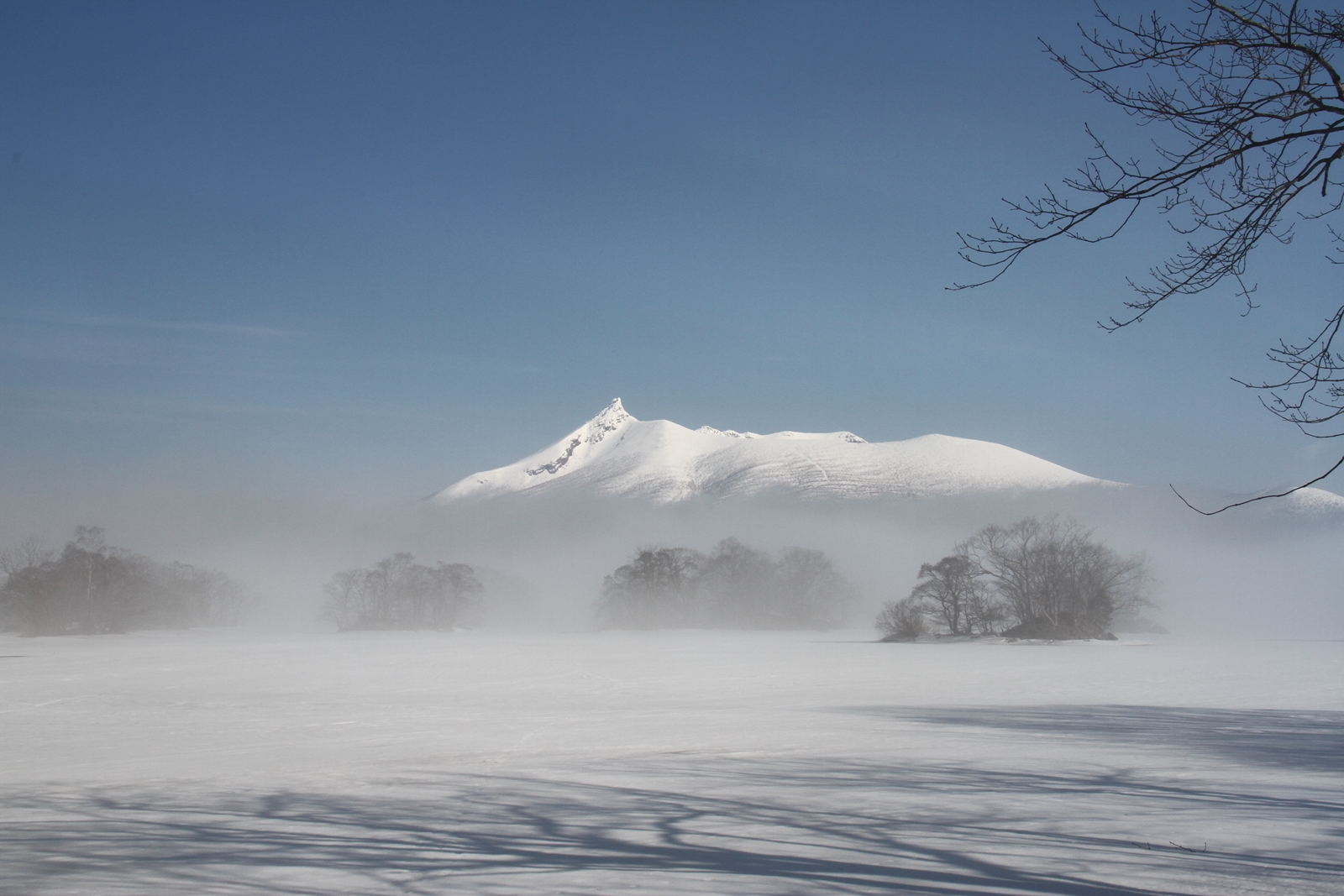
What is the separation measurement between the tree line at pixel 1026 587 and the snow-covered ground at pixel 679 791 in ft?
91.4

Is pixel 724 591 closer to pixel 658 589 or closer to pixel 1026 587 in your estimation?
pixel 658 589

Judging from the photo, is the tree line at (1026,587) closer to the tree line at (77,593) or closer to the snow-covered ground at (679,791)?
the snow-covered ground at (679,791)

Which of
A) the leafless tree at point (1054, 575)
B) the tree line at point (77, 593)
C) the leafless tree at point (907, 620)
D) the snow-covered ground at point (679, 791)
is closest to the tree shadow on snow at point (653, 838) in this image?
the snow-covered ground at point (679, 791)

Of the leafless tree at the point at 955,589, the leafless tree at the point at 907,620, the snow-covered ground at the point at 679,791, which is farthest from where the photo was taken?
the leafless tree at the point at 907,620

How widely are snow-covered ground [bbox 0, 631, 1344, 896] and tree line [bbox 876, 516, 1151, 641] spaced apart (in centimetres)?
2787

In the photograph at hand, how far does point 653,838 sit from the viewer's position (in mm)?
6422

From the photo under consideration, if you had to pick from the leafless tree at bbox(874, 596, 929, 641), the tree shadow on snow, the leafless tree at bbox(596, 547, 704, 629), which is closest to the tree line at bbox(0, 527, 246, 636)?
the leafless tree at bbox(596, 547, 704, 629)

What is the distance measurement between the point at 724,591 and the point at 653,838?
78552 mm

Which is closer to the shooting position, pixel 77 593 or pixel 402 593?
pixel 77 593

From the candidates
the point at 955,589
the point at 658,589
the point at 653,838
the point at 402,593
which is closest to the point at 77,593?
the point at 402,593

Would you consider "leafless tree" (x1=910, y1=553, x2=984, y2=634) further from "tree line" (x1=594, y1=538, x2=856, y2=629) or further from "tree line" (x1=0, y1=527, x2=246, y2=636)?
"tree line" (x1=0, y1=527, x2=246, y2=636)

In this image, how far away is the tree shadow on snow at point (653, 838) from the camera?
5.29 m

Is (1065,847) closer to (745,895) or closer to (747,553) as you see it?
(745,895)

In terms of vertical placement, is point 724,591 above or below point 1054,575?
below
